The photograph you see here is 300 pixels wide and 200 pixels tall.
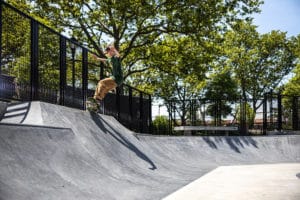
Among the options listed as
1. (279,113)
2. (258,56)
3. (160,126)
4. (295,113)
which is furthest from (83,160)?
(258,56)

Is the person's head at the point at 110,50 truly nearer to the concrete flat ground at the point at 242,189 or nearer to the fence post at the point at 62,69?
the fence post at the point at 62,69

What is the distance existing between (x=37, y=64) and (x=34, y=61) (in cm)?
12

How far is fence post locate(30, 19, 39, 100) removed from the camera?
27.3ft

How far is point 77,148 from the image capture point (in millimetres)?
6500

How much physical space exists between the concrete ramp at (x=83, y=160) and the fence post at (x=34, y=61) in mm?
779

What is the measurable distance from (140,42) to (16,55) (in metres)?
16.3

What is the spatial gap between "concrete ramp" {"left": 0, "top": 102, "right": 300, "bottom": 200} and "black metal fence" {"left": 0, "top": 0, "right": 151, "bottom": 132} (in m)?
0.81

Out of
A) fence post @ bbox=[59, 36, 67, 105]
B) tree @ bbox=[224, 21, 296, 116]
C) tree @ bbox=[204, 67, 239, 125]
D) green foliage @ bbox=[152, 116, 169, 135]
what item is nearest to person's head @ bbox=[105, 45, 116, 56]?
fence post @ bbox=[59, 36, 67, 105]

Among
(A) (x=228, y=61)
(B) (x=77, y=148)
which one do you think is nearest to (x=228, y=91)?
A: (A) (x=228, y=61)

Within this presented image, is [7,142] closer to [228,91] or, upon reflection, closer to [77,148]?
[77,148]

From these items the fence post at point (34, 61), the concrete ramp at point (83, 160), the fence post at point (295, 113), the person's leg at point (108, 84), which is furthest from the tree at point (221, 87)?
the fence post at point (34, 61)

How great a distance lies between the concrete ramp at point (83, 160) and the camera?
450cm

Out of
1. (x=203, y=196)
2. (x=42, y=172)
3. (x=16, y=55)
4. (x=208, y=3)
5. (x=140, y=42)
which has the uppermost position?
(x=208, y=3)

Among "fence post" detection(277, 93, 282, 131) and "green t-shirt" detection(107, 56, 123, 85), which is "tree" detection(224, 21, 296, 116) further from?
"green t-shirt" detection(107, 56, 123, 85)
